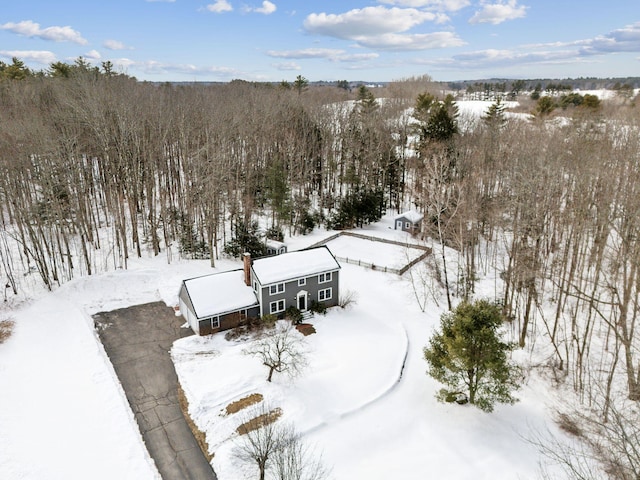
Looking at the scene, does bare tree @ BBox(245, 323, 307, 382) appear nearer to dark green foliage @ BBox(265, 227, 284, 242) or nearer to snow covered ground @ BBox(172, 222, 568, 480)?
snow covered ground @ BBox(172, 222, 568, 480)

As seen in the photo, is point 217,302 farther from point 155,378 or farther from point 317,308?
point 317,308

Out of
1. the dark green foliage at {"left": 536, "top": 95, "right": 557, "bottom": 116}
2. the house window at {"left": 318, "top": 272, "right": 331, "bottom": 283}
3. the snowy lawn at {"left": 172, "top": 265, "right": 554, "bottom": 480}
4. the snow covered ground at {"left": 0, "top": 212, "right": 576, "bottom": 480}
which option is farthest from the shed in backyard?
the dark green foliage at {"left": 536, "top": 95, "right": 557, "bottom": 116}

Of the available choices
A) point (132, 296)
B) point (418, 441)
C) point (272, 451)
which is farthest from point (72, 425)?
point (418, 441)

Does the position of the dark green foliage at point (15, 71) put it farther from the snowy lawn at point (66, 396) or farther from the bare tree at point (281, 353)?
the bare tree at point (281, 353)

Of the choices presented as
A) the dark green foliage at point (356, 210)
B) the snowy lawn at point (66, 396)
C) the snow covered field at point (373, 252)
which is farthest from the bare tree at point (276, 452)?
the dark green foliage at point (356, 210)

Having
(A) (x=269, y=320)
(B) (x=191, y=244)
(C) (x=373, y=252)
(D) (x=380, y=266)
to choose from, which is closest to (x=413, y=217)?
(C) (x=373, y=252)

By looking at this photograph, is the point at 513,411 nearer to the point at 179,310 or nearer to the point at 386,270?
the point at 386,270
